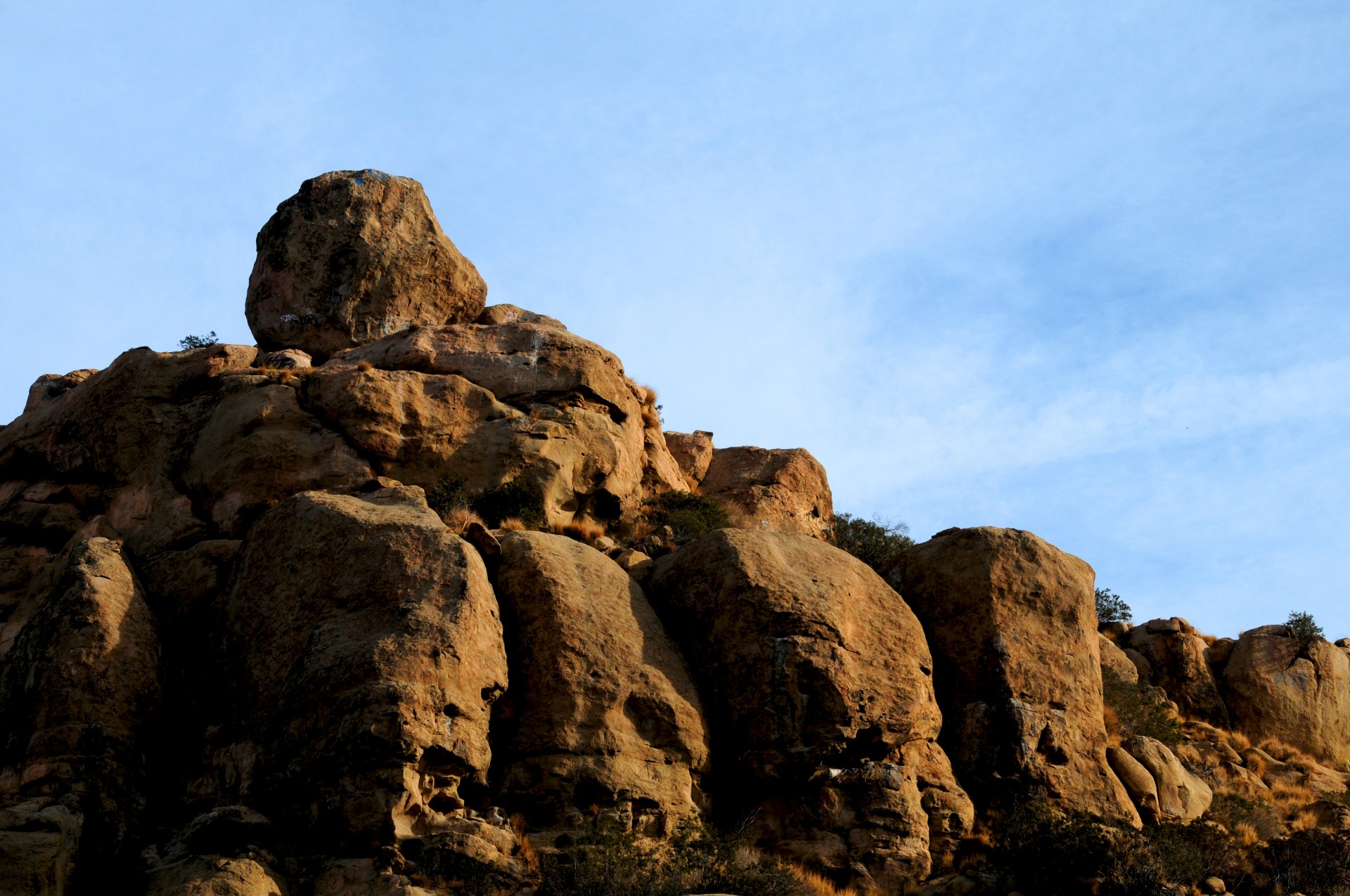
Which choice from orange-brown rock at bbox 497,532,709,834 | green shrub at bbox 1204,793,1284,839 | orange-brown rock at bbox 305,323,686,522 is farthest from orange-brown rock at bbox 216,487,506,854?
green shrub at bbox 1204,793,1284,839

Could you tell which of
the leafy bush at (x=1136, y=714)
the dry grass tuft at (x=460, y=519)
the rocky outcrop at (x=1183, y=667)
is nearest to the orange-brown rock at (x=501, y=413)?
the dry grass tuft at (x=460, y=519)

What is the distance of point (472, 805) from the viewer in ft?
59.5

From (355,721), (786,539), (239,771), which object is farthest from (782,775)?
(239,771)

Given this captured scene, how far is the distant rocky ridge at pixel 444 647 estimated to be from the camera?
56.8 feet

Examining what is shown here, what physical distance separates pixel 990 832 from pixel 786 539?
19.8ft

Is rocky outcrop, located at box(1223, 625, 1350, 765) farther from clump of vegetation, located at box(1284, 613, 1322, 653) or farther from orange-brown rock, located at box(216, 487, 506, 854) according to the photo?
orange-brown rock, located at box(216, 487, 506, 854)

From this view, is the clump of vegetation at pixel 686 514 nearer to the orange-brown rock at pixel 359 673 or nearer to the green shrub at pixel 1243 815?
the orange-brown rock at pixel 359 673

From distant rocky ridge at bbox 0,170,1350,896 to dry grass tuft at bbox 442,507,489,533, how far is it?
0.09 m

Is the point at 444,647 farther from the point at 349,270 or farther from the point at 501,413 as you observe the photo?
the point at 349,270

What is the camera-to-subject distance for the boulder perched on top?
28984 millimetres

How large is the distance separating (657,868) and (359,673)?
194 inches

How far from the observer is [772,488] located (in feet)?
102

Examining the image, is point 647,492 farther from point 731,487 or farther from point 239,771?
point 239,771

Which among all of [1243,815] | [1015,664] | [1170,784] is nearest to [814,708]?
[1015,664]
